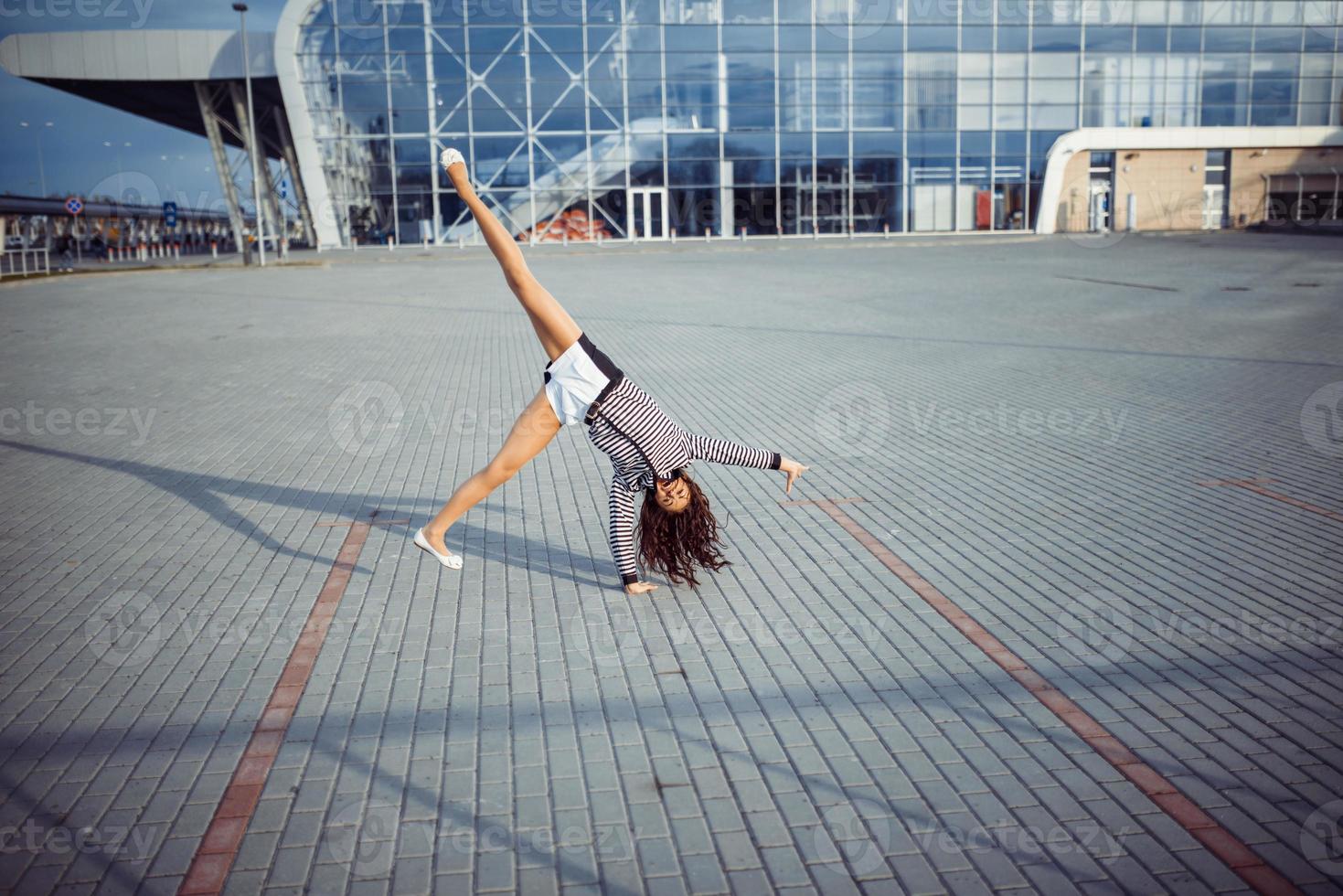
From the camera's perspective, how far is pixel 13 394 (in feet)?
39.5

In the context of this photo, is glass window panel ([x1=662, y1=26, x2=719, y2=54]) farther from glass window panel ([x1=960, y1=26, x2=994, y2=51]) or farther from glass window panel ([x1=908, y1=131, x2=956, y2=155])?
glass window panel ([x1=960, y1=26, x2=994, y2=51])

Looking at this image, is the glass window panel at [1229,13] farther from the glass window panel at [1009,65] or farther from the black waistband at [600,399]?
the black waistband at [600,399]

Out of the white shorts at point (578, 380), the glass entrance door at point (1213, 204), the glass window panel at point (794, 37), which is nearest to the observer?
the white shorts at point (578, 380)

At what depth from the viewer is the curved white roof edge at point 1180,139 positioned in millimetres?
48719

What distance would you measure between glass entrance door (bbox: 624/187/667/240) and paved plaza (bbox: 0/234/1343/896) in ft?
123

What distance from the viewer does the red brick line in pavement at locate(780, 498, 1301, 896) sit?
323cm

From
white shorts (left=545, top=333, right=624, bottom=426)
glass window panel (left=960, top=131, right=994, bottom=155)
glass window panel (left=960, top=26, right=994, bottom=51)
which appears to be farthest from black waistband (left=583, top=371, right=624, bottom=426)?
glass window panel (left=960, top=26, right=994, bottom=51)

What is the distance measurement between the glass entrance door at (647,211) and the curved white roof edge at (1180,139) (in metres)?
17.4

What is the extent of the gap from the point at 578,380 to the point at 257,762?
7.38 feet

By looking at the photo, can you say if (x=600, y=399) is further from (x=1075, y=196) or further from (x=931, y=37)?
(x=1075, y=196)

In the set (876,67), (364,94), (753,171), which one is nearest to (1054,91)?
(876,67)

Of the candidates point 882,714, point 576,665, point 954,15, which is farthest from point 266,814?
point 954,15

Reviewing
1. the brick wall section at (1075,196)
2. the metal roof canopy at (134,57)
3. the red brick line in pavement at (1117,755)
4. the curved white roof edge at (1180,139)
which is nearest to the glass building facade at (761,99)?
the curved white roof edge at (1180,139)

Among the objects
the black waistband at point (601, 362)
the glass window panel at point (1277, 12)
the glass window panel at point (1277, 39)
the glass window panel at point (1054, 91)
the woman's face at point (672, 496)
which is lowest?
the woman's face at point (672, 496)
